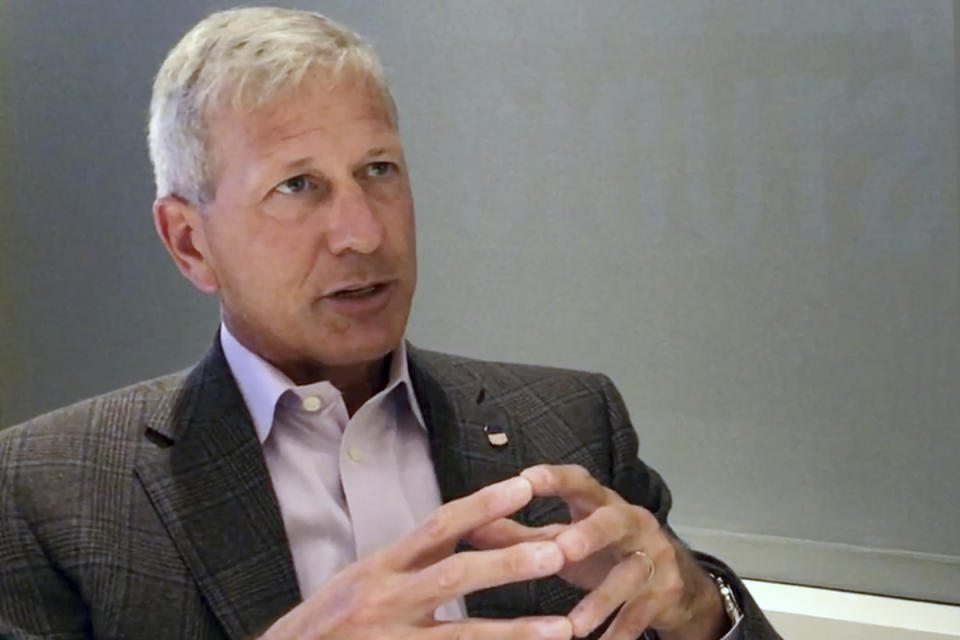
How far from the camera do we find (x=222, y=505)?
130 cm

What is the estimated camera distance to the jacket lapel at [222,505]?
4.11 feet

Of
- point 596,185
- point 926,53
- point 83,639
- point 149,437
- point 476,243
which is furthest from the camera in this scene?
point 476,243

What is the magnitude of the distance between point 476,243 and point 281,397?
800 mm

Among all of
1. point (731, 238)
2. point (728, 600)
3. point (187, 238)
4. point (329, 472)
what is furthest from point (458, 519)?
point (731, 238)

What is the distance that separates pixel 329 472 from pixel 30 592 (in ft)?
1.17

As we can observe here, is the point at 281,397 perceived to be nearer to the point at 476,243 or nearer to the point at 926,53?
the point at 476,243

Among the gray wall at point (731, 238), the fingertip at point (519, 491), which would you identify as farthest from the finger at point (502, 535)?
the gray wall at point (731, 238)

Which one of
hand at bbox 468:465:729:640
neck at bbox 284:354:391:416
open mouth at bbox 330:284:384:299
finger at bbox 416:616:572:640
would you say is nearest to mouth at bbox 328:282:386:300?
open mouth at bbox 330:284:384:299

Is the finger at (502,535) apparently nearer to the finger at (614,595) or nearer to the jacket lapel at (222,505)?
the finger at (614,595)

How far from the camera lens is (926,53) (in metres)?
1.66

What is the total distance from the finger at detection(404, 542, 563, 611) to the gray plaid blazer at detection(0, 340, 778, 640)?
33cm

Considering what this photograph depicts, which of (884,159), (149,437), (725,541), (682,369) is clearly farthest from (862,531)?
(149,437)

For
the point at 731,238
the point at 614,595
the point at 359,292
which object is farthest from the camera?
the point at 731,238

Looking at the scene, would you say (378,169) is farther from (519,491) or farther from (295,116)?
(519,491)
